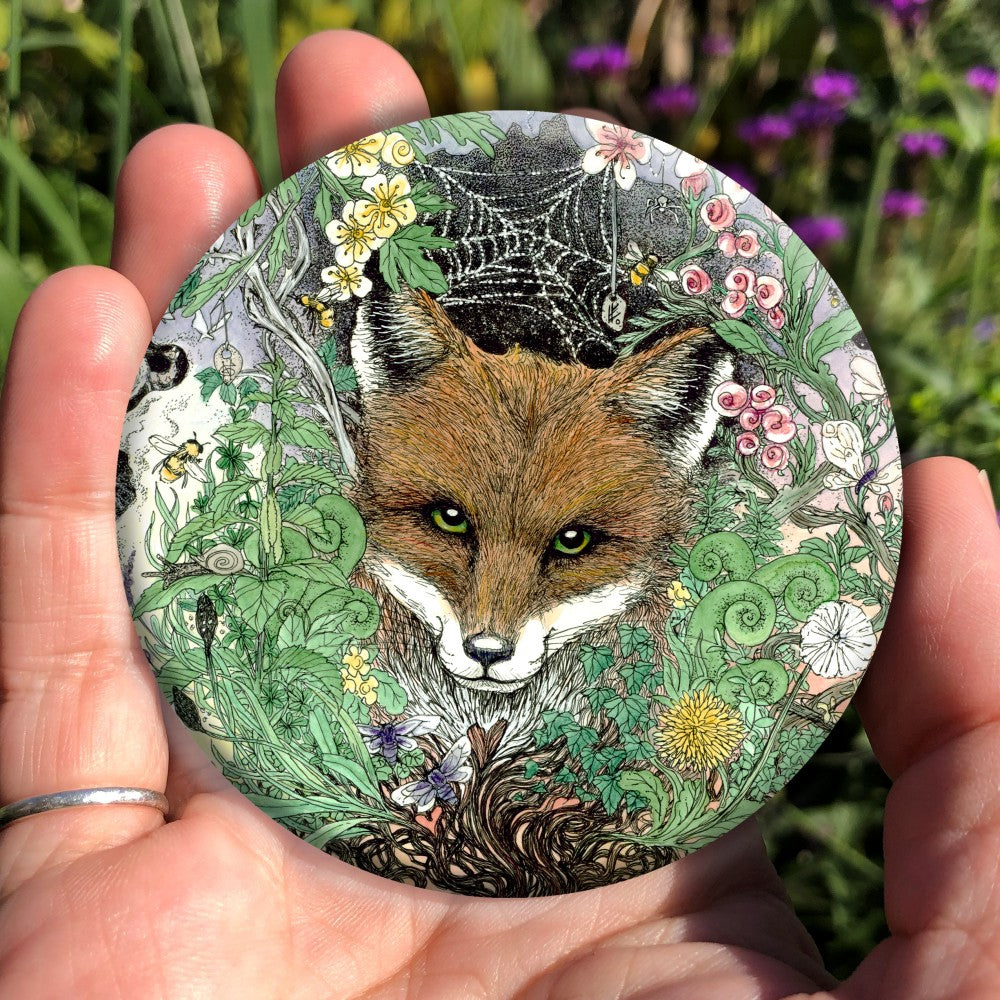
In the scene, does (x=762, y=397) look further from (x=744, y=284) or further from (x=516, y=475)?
(x=516, y=475)

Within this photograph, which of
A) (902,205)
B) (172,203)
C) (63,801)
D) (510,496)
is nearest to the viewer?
(510,496)

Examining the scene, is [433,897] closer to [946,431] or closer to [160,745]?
[160,745]

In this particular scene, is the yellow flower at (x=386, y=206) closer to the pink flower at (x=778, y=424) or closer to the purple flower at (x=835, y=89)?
the pink flower at (x=778, y=424)

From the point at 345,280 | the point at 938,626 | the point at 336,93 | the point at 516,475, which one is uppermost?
the point at 336,93

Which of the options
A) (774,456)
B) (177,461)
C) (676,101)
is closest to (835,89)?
(676,101)

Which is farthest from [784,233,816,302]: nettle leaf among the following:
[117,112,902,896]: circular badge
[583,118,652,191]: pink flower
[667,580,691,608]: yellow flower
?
[667,580,691,608]: yellow flower

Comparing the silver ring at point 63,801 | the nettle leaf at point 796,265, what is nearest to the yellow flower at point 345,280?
the nettle leaf at point 796,265
